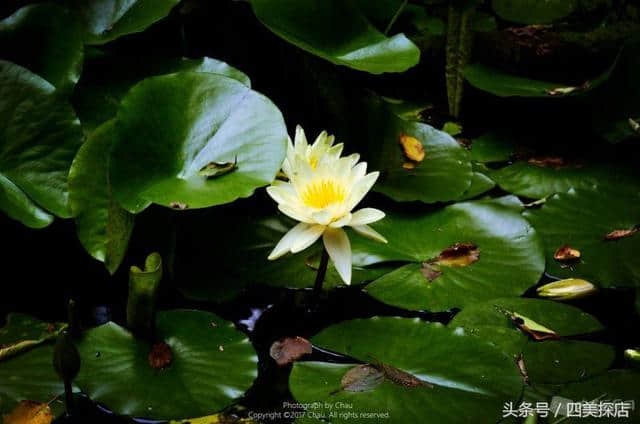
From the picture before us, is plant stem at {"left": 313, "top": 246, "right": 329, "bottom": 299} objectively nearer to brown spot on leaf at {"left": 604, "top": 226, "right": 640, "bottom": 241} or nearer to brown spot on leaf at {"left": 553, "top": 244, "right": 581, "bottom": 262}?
brown spot on leaf at {"left": 553, "top": 244, "right": 581, "bottom": 262}

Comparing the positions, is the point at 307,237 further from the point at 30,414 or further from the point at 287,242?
the point at 30,414

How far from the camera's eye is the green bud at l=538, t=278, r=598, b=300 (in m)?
1.19

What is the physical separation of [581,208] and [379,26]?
1.05 metres

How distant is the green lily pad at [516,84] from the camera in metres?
1.73

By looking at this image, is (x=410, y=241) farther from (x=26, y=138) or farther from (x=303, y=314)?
(x=26, y=138)

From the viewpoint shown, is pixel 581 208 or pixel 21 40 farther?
pixel 581 208

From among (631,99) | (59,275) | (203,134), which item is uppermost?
(203,134)

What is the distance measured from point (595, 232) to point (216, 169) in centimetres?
91

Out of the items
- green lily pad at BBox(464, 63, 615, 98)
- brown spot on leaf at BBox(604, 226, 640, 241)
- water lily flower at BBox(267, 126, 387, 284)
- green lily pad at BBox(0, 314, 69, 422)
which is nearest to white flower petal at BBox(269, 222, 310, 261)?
water lily flower at BBox(267, 126, 387, 284)

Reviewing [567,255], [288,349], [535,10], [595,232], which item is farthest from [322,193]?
[535,10]

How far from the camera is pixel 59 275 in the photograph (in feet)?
4.16

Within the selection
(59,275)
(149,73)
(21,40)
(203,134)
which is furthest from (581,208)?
(21,40)

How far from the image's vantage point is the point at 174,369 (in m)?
0.98

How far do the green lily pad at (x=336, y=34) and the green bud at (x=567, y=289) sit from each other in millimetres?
594
